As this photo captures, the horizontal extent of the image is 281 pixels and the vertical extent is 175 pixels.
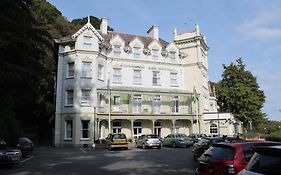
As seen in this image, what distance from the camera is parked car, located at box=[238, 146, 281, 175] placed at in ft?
19.3

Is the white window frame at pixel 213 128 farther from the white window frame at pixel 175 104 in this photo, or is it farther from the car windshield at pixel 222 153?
the car windshield at pixel 222 153

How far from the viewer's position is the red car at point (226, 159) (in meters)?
9.25

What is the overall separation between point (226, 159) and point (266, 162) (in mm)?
3416

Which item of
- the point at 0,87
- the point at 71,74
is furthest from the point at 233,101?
the point at 0,87

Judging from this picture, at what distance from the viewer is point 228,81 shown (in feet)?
202

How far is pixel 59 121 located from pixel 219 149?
36.3 metres

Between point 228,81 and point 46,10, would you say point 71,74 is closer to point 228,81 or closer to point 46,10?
point 46,10

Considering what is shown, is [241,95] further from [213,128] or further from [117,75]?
[117,75]

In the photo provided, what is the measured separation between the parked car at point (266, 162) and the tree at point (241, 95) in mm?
53348

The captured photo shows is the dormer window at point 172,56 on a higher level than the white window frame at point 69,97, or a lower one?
higher

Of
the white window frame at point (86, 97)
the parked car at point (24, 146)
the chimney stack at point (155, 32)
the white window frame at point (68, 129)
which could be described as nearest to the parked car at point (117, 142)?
the white window frame at point (68, 129)

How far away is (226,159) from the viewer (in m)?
9.48

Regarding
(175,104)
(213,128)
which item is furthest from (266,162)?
(213,128)

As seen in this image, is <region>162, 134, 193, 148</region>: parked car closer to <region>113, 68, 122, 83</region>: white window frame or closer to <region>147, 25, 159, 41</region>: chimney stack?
<region>113, 68, 122, 83</region>: white window frame
